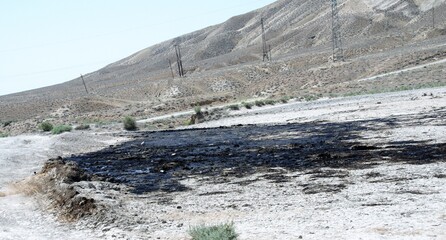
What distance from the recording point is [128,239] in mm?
12547

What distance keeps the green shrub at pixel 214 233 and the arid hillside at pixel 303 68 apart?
4233cm

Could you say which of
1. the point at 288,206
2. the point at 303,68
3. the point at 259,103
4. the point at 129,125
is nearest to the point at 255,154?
the point at 288,206

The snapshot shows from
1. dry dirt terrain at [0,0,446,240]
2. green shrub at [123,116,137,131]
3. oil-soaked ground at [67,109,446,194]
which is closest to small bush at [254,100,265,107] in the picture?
dry dirt terrain at [0,0,446,240]

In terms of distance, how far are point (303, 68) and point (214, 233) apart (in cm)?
8530

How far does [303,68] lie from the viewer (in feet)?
309

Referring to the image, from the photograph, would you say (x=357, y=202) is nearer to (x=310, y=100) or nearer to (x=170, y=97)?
(x=310, y=100)

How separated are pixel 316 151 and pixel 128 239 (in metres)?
12.4

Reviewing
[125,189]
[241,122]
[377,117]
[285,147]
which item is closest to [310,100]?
[241,122]

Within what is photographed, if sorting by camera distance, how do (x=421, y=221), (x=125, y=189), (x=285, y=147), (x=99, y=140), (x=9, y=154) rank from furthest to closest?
(x=99, y=140) < (x=9, y=154) < (x=285, y=147) < (x=125, y=189) < (x=421, y=221)

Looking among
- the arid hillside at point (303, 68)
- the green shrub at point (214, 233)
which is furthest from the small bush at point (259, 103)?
the green shrub at point (214, 233)

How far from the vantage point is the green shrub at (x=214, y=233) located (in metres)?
10.5

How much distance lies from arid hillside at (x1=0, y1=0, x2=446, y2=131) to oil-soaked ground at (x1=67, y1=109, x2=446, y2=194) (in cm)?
2279

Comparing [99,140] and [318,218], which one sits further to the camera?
[99,140]

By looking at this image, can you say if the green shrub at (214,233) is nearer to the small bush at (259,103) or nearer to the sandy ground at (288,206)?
the sandy ground at (288,206)
